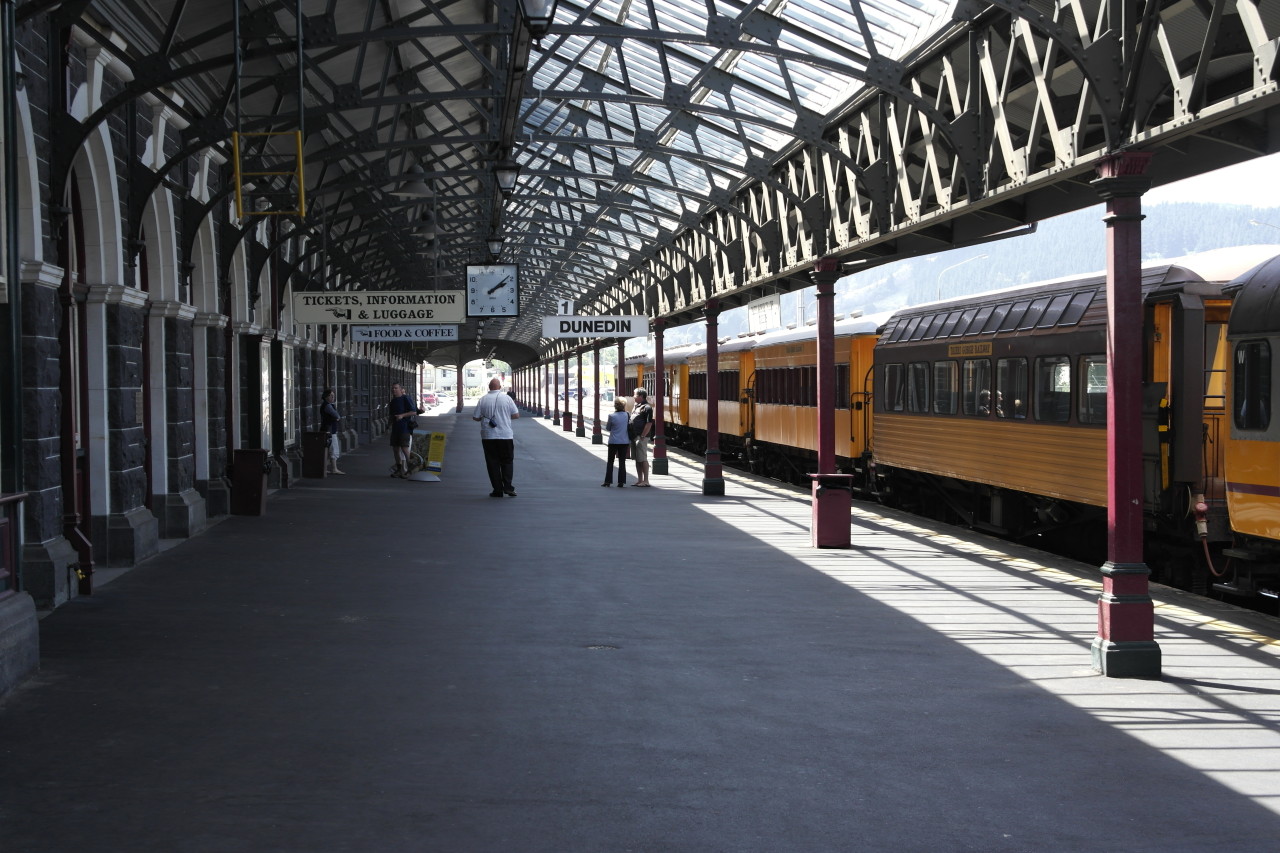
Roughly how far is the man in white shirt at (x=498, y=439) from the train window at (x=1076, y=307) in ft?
30.9

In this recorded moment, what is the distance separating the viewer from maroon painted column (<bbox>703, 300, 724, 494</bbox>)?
21.6 m

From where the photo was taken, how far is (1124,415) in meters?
8.23

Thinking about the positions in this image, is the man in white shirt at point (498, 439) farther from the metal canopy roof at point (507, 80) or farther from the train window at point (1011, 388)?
the train window at point (1011, 388)

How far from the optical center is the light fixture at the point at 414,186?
1792 cm

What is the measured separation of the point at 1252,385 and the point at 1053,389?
3698 millimetres

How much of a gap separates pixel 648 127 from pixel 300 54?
10.7 m

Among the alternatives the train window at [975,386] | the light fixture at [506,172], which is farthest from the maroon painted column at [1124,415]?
the light fixture at [506,172]

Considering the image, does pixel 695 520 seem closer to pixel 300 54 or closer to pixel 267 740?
pixel 300 54

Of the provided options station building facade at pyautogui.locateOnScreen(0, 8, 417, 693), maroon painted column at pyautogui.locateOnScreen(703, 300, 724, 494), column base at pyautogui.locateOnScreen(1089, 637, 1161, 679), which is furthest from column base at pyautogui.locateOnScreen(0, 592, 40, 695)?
maroon painted column at pyautogui.locateOnScreen(703, 300, 724, 494)

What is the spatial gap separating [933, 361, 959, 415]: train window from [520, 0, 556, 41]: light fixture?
30.8ft

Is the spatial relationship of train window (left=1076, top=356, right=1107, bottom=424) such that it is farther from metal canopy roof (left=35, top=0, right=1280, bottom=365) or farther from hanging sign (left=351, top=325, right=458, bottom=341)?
hanging sign (left=351, top=325, right=458, bottom=341)

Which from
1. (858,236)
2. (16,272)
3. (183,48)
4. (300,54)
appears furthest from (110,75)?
(858,236)

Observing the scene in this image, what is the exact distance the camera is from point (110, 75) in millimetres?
12164

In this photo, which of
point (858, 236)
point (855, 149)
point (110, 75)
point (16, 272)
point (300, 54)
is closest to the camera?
point (16, 272)
